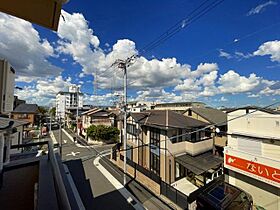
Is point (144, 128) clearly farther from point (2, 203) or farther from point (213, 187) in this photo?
point (2, 203)

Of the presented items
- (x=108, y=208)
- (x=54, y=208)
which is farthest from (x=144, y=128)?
(x=54, y=208)

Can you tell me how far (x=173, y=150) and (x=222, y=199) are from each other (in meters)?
6.44

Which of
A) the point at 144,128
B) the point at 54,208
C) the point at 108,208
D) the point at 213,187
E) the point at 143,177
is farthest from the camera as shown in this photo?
the point at 144,128

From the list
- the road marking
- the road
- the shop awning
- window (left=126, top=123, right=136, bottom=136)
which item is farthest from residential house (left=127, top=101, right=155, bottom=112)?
the shop awning

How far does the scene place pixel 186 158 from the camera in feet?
41.2

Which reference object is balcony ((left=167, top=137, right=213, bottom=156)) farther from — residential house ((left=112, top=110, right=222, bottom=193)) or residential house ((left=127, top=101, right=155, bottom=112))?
residential house ((left=127, top=101, right=155, bottom=112))

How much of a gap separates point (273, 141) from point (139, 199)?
751 cm

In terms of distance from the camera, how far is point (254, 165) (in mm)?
7969

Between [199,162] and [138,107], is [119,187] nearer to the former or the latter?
[199,162]

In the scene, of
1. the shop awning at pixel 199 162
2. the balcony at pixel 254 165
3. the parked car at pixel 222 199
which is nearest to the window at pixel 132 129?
the shop awning at pixel 199 162

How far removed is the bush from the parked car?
18737mm

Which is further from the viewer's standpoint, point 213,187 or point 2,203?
point 213,187

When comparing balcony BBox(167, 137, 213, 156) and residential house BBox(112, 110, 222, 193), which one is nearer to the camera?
residential house BBox(112, 110, 222, 193)

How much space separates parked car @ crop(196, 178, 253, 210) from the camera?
584 centimetres
